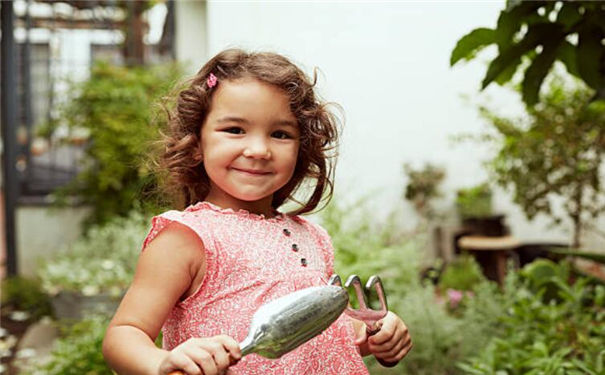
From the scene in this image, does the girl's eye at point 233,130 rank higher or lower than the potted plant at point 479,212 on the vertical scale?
higher

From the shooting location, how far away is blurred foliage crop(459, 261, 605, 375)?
1.90 m

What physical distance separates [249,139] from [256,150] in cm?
3

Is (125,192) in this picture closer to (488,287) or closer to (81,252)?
(81,252)

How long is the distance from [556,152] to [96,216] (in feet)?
12.1

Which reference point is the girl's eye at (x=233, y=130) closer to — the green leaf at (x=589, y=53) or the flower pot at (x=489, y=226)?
the green leaf at (x=589, y=53)

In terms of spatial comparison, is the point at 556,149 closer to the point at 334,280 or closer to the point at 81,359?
the point at 81,359

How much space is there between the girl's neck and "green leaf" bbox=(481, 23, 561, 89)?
2.23 feet

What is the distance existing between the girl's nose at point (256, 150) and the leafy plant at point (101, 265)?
3.13m

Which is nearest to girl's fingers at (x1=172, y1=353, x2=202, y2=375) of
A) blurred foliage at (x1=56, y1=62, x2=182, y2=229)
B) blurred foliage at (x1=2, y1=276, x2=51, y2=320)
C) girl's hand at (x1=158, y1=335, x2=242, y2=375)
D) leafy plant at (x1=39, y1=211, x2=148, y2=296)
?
girl's hand at (x1=158, y1=335, x2=242, y2=375)

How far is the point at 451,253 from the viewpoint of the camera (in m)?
6.57

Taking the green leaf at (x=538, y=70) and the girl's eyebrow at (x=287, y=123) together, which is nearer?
the girl's eyebrow at (x=287, y=123)

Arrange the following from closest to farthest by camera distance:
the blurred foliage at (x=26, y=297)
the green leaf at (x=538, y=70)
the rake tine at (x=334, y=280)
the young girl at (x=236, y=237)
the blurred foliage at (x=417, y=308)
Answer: the rake tine at (x=334, y=280) → the young girl at (x=236, y=237) → the green leaf at (x=538, y=70) → the blurred foliage at (x=417, y=308) → the blurred foliage at (x=26, y=297)

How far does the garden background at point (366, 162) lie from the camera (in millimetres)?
3297

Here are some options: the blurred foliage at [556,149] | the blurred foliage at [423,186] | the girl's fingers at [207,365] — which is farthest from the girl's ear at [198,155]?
the blurred foliage at [423,186]
